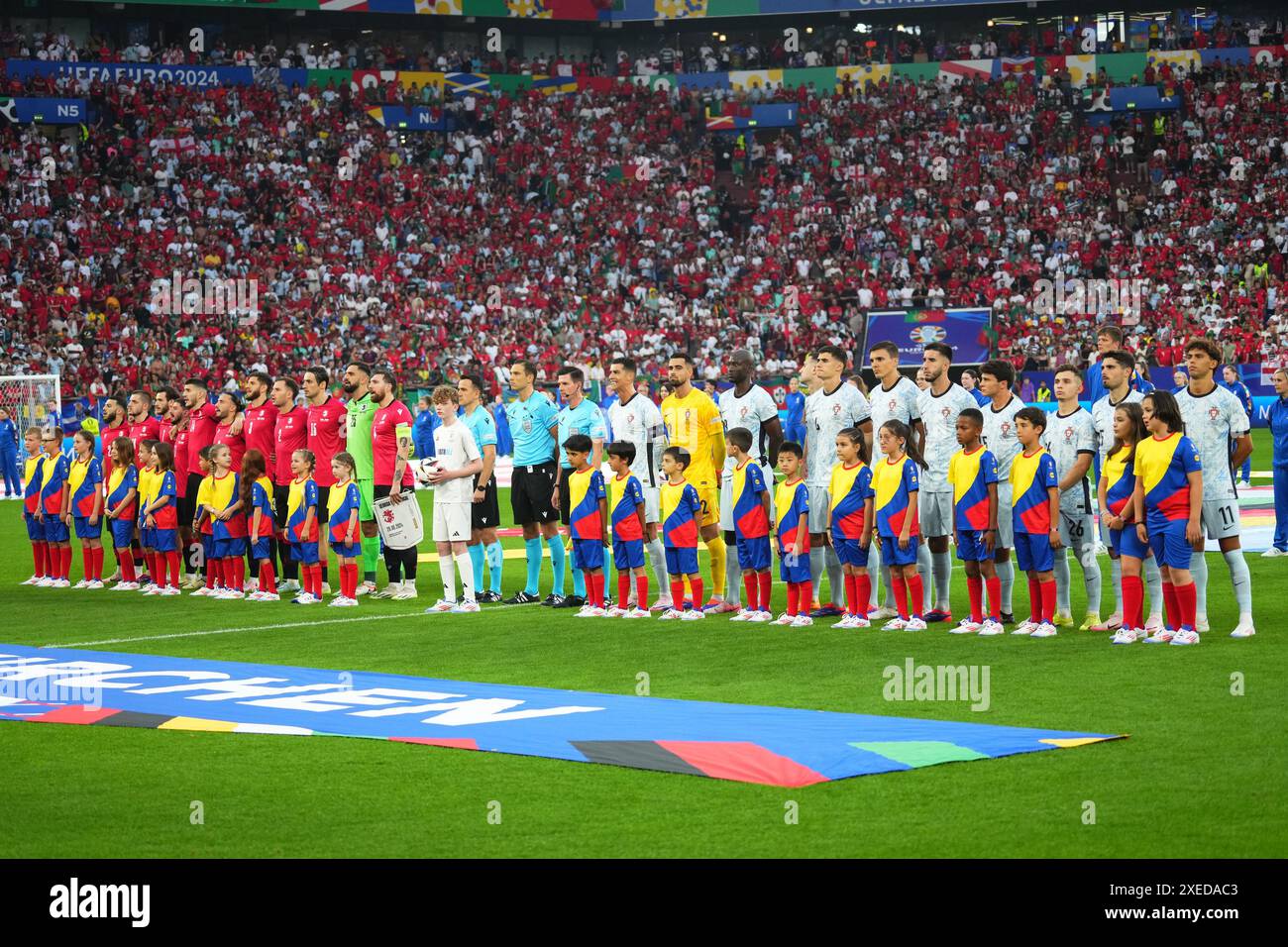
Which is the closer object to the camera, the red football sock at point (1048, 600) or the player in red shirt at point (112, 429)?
the red football sock at point (1048, 600)

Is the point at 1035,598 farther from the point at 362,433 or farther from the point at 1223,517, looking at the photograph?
the point at 362,433

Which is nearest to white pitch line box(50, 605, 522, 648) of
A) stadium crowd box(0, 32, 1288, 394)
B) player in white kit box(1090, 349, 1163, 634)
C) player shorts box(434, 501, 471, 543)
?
player shorts box(434, 501, 471, 543)

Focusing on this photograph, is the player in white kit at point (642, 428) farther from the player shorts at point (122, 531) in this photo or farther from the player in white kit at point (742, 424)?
the player shorts at point (122, 531)

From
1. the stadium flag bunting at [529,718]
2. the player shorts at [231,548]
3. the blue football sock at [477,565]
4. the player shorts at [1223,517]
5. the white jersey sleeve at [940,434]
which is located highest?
the white jersey sleeve at [940,434]

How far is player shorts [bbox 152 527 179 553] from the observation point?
1684cm

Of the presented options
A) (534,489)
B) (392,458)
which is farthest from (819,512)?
(392,458)

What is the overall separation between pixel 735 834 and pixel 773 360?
37.3m

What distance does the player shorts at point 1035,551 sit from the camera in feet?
39.5

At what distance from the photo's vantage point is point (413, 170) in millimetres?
49062

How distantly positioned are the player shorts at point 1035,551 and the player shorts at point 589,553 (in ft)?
12.5

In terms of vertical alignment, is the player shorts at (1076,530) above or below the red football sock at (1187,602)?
above

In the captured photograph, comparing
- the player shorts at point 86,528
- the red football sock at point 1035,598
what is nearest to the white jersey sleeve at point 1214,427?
the red football sock at point 1035,598

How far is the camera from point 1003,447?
42.5 ft

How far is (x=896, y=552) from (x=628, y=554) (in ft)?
8.05
